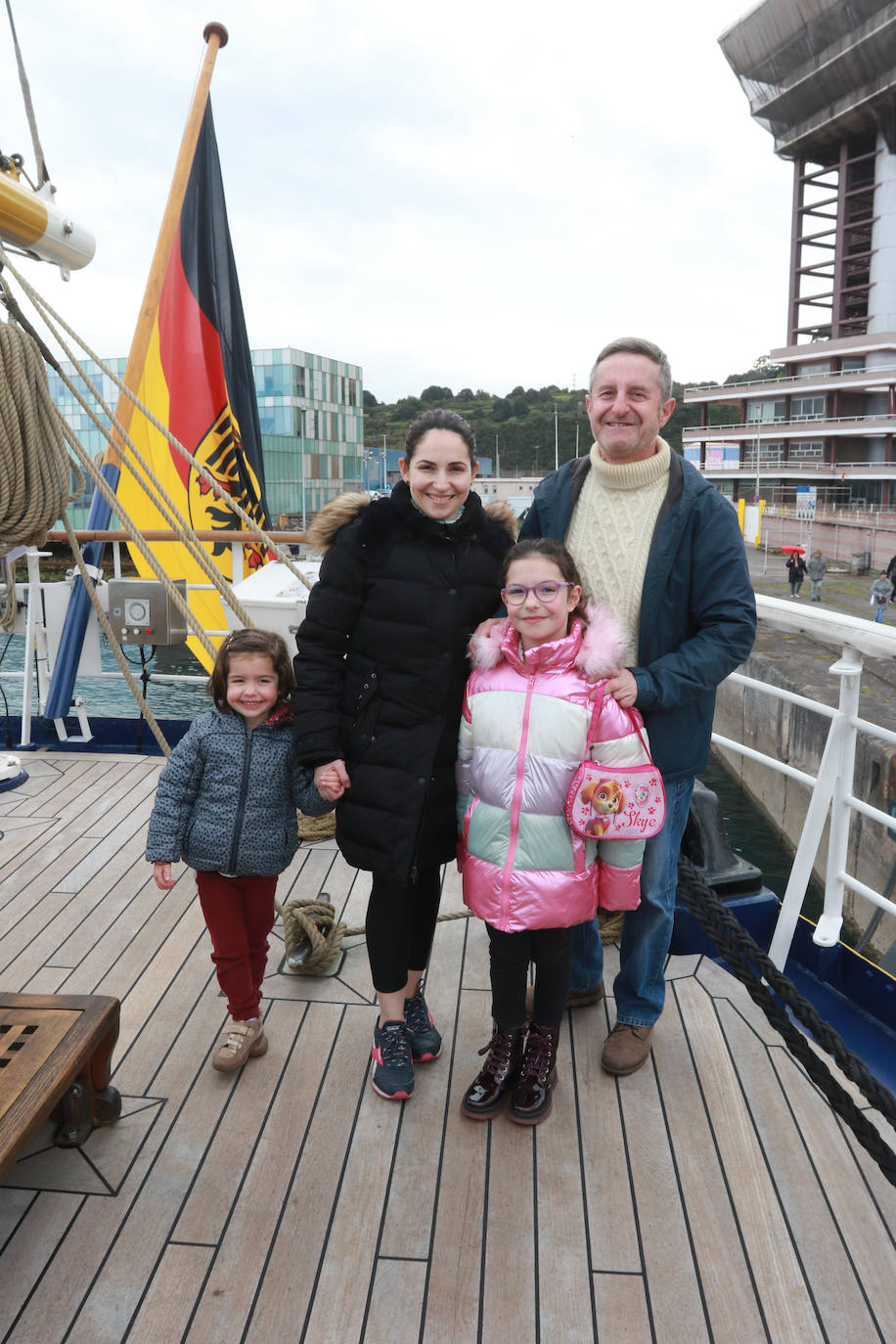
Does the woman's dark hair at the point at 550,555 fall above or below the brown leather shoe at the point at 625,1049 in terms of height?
above

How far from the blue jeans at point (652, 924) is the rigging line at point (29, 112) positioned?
101 inches

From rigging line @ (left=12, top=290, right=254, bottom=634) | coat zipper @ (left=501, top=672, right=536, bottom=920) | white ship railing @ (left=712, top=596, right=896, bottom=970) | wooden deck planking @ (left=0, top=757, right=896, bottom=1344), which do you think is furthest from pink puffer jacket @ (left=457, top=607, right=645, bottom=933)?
rigging line @ (left=12, top=290, right=254, bottom=634)

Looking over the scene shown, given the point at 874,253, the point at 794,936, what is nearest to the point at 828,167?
the point at 874,253

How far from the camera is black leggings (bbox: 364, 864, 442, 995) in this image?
72.2 inches

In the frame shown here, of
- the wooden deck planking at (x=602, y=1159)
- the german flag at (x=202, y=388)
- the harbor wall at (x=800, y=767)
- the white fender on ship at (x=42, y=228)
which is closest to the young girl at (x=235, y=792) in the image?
the wooden deck planking at (x=602, y=1159)

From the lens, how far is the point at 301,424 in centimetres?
5153

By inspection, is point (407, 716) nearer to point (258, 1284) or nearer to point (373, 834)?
point (373, 834)

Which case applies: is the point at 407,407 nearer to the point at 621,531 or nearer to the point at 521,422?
the point at 521,422

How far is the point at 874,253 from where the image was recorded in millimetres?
47094

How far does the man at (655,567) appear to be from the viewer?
1.71 m

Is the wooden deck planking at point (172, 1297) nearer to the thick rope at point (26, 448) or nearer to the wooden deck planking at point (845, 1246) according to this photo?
the wooden deck planking at point (845, 1246)

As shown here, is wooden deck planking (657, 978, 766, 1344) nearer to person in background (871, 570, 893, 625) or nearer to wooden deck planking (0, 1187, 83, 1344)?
wooden deck planking (0, 1187, 83, 1344)

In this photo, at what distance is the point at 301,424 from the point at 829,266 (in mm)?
30703

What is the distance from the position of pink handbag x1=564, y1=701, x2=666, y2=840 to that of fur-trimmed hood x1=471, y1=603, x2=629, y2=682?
0.26ft
